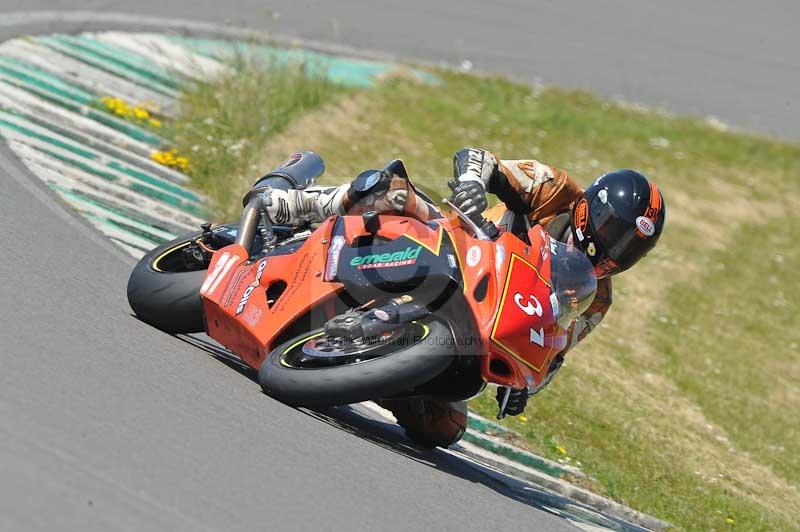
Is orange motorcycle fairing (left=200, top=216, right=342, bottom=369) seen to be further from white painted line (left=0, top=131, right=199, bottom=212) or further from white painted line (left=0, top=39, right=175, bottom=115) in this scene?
white painted line (left=0, top=39, right=175, bottom=115)

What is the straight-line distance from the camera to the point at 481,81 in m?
15.8

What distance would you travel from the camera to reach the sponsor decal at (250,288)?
639 cm

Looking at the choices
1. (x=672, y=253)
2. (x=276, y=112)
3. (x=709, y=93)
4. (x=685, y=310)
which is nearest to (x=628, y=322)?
(x=685, y=310)

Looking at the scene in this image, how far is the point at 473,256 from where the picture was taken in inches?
235

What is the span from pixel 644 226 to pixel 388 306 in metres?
1.50

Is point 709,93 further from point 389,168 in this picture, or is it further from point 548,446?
point 389,168

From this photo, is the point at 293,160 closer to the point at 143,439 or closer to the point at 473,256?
the point at 473,256

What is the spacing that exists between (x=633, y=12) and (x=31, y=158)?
37.1 feet

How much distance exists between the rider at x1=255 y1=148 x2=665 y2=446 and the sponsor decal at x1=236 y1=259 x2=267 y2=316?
45 centimetres

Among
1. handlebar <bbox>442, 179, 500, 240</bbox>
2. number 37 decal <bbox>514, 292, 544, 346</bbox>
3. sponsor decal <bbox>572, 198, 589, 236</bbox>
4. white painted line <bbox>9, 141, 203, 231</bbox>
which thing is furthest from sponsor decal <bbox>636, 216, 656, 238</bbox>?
white painted line <bbox>9, 141, 203, 231</bbox>

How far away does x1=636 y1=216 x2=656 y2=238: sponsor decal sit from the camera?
658 centimetres

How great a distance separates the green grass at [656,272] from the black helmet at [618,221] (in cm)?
158

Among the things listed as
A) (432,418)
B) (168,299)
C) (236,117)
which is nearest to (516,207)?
(432,418)

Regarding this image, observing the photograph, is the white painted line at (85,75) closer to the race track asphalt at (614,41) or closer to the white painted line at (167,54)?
the white painted line at (167,54)
